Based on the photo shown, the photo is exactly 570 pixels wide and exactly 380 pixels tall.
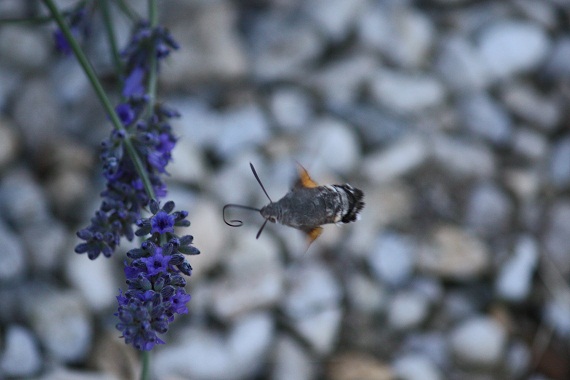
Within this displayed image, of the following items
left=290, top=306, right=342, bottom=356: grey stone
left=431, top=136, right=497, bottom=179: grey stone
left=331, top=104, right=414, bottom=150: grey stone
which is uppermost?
left=331, top=104, right=414, bottom=150: grey stone

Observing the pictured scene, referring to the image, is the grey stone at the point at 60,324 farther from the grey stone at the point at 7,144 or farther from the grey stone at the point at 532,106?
the grey stone at the point at 532,106

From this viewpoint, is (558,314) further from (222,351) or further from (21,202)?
(21,202)

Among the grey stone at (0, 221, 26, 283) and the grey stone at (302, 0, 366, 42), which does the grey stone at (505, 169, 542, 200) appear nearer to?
the grey stone at (302, 0, 366, 42)

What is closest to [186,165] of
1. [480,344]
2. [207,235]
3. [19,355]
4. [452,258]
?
[207,235]

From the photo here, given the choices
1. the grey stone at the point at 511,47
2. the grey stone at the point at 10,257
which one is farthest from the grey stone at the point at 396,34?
the grey stone at the point at 10,257

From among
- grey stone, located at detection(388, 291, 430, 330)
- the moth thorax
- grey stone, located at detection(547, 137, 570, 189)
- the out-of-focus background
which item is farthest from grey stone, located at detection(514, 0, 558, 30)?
the moth thorax

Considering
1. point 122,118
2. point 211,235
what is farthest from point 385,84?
point 122,118

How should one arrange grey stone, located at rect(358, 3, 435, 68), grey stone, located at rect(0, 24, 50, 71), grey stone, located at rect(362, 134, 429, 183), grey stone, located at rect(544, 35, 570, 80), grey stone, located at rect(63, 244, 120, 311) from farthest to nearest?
1. grey stone, located at rect(544, 35, 570, 80)
2. grey stone, located at rect(358, 3, 435, 68)
3. grey stone, located at rect(362, 134, 429, 183)
4. grey stone, located at rect(0, 24, 50, 71)
5. grey stone, located at rect(63, 244, 120, 311)

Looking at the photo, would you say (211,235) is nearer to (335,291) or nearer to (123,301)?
(335,291)
